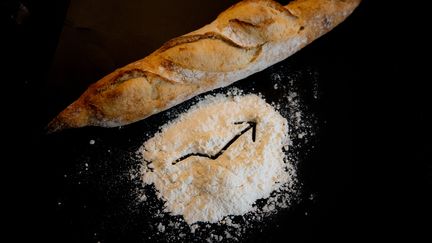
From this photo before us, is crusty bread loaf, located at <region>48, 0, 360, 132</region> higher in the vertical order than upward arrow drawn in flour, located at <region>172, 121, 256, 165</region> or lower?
higher

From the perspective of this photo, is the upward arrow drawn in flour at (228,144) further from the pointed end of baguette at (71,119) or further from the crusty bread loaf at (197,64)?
the pointed end of baguette at (71,119)

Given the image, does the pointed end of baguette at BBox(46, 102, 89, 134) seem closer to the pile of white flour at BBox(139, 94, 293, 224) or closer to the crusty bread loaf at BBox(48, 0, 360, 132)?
the crusty bread loaf at BBox(48, 0, 360, 132)

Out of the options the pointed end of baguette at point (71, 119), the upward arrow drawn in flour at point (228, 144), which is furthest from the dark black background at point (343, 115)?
the upward arrow drawn in flour at point (228, 144)

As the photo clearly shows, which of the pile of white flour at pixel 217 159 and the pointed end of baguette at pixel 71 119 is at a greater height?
the pointed end of baguette at pixel 71 119

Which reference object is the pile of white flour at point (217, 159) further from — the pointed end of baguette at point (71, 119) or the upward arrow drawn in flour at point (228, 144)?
the pointed end of baguette at point (71, 119)

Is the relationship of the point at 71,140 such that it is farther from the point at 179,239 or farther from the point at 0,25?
the point at 0,25

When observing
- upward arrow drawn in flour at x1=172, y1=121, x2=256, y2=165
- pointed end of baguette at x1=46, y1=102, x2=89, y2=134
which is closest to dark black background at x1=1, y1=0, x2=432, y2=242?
pointed end of baguette at x1=46, y1=102, x2=89, y2=134
